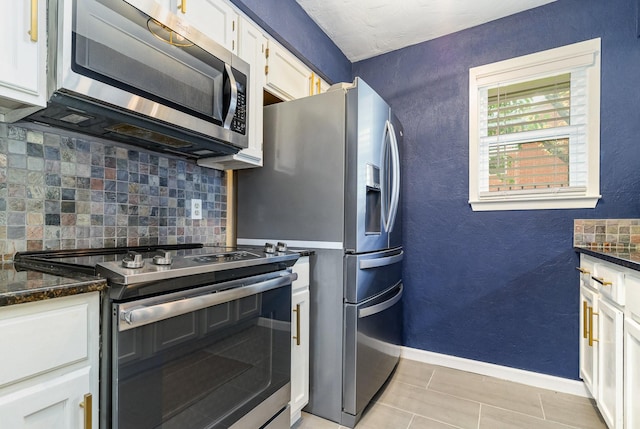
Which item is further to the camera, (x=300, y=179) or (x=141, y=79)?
(x=300, y=179)

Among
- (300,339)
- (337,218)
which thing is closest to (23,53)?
(337,218)

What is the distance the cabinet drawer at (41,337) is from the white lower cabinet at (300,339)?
3.04 ft

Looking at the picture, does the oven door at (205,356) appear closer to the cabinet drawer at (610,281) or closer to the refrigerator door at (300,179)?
the refrigerator door at (300,179)

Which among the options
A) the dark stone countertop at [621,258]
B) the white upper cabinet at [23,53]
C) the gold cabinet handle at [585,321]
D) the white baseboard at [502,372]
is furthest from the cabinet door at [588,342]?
the white upper cabinet at [23,53]

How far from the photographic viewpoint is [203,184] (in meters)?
1.92

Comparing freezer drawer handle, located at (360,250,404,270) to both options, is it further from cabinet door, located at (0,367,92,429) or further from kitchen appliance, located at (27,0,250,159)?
cabinet door, located at (0,367,92,429)

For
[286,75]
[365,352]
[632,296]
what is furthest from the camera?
[286,75]

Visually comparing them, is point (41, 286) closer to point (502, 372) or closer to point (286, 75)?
point (286, 75)

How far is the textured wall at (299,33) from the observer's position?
183cm

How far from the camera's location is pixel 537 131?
222 cm

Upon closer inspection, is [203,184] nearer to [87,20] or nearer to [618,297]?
[87,20]

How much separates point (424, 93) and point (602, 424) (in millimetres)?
2373

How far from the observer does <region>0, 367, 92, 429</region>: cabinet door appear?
27.3 inches

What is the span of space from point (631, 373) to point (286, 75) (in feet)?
7.46
